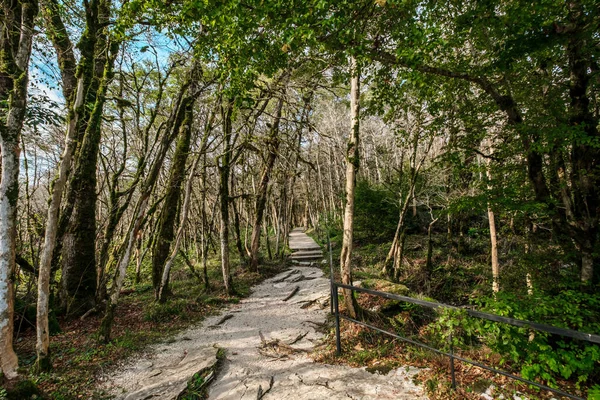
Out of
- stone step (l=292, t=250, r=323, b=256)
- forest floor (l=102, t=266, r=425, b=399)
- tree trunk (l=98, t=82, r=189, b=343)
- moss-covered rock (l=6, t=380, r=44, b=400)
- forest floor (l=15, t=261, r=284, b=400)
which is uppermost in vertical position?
tree trunk (l=98, t=82, r=189, b=343)

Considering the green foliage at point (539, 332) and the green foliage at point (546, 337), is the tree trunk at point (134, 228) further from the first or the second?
the green foliage at point (546, 337)

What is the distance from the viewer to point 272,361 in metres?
3.93

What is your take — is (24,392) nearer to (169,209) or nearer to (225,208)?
(169,209)

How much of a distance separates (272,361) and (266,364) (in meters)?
0.13

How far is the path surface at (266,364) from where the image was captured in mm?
3025

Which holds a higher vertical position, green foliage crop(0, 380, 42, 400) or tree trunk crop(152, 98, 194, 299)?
tree trunk crop(152, 98, 194, 299)

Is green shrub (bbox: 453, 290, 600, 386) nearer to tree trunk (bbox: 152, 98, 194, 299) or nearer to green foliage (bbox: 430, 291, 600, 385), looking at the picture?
green foliage (bbox: 430, 291, 600, 385)

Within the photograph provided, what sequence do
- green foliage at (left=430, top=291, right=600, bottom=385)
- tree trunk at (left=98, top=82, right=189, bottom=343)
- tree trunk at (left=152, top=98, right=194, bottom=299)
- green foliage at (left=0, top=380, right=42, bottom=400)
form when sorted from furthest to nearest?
tree trunk at (left=152, top=98, right=194, bottom=299) < tree trunk at (left=98, top=82, right=189, bottom=343) < green foliage at (left=0, top=380, right=42, bottom=400) < green foliage at (left=430, top=291, right=600, bottom=385)

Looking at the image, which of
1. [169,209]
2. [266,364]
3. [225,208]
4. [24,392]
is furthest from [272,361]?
[169,209]

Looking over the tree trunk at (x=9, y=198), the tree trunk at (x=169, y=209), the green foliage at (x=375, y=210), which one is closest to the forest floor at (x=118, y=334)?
the tree trunk at (x=9, y=198)

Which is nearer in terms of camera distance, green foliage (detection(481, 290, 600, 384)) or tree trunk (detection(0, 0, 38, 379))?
green foliage (detection(481, 290, 600, 384))

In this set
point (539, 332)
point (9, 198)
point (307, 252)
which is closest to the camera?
point (539, 332)

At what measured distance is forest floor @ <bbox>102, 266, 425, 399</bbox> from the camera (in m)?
3.03

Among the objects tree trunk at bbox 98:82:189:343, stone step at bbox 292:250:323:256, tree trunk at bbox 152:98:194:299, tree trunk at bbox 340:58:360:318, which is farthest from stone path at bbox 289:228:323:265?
tree trunk at bbox 98:82:189:343
